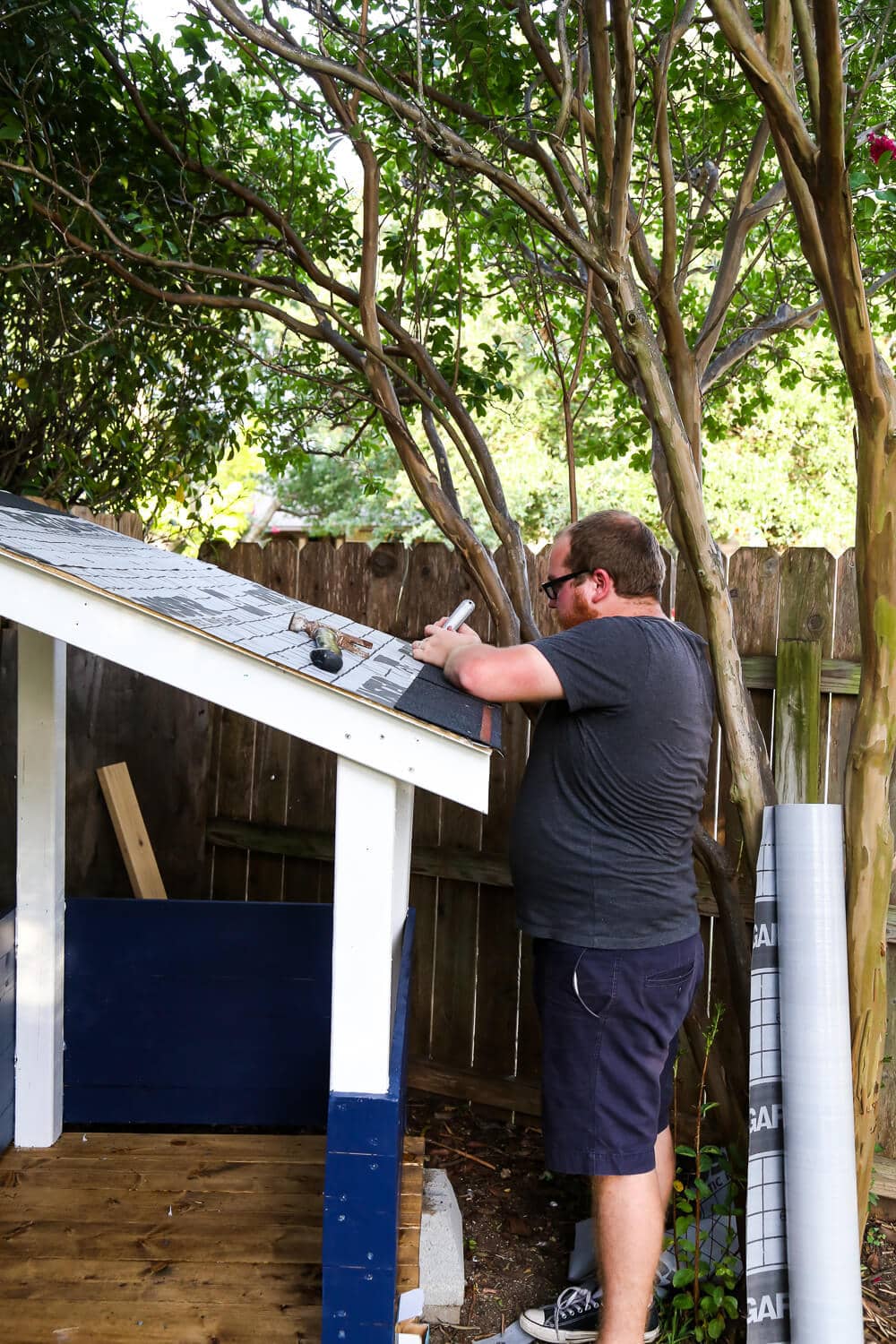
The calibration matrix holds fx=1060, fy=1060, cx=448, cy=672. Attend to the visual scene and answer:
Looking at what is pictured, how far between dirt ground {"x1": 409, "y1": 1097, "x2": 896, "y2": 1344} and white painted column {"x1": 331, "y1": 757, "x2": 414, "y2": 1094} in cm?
153

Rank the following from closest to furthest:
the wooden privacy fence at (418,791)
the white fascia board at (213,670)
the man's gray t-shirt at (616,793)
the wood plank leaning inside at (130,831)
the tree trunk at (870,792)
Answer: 1. the white fascia board at (213,670)
2. the man's gray t-shirt at (616,793)
3. the tree trunk at (870,792)
4. the wooden privacy fence at (418,791)
5. the wood plank leaning inside at (130,831)

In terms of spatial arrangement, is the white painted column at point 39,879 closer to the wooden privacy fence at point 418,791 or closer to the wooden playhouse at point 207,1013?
the wooden playhouse at point 207,1013

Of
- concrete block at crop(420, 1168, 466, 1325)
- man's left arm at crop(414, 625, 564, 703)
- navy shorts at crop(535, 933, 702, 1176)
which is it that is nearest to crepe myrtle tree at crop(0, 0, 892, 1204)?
navy shorts at crop(535, 933, 702, 1176)

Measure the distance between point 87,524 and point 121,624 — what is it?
4.96ft

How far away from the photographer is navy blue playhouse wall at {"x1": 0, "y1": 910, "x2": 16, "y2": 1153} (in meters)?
3.04

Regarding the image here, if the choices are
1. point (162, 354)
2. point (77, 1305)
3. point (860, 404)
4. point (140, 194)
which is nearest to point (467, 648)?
point (860, 404)

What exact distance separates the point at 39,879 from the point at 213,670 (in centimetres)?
149

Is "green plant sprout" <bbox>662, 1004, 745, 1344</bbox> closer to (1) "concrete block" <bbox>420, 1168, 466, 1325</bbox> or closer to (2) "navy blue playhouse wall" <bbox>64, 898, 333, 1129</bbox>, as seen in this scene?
(1) "concrete block" <bbox>420, 1168, 466, 1325</bbox>

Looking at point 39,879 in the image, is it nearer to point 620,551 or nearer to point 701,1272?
point 620,551

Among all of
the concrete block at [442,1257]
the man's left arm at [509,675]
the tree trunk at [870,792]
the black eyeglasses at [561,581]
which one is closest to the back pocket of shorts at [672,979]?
the tree trunk at [870,792]

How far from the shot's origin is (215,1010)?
3584 millimetres

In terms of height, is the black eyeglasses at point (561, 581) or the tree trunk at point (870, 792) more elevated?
the black eyeglasses at point (561, 581)

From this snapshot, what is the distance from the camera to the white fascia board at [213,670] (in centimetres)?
201

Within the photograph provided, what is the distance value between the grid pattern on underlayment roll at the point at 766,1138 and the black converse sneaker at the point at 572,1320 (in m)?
0.37
